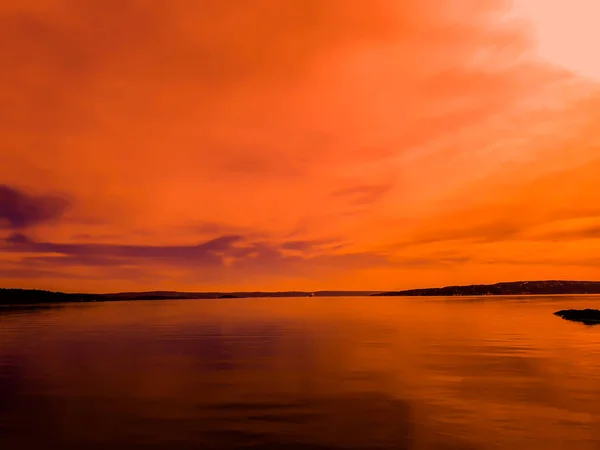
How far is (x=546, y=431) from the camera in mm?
19250

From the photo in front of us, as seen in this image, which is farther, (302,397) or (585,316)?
(585,316)

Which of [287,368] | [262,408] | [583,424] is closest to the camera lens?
[583,424]

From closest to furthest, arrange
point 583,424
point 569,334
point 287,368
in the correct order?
point 583,424 → point 287,368 → point 569,334

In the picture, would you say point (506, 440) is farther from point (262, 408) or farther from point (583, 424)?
point (262, 408)

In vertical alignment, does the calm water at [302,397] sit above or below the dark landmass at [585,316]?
below

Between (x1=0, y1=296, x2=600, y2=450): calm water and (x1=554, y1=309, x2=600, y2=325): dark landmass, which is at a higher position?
(x1=554, y1=309, x2=600, y2=325): dark landmass

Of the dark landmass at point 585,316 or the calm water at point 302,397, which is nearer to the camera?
the calm water at point 302,397

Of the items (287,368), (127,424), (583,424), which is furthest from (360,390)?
(127,424)

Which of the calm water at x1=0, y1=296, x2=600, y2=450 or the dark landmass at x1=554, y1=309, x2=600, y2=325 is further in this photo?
the dark landmass at x1=554, y1=309, x2=600, y2=325

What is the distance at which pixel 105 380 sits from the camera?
30.6 meters

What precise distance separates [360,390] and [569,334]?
4331 centimetres

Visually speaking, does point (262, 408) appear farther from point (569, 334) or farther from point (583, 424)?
point (569, 334)

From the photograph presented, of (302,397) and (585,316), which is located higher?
(585,316)

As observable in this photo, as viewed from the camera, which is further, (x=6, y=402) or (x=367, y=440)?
(x=6, y=402)
